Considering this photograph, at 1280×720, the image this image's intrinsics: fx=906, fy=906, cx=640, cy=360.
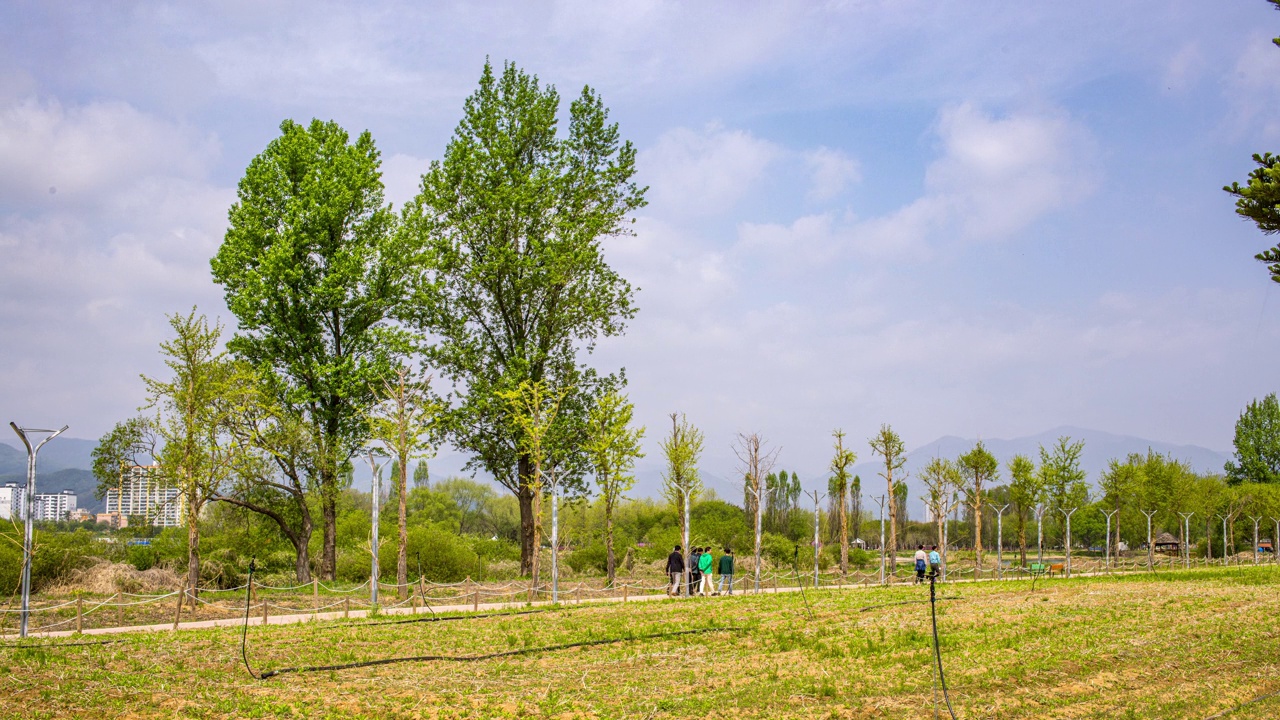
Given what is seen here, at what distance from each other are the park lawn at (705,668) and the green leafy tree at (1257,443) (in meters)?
102

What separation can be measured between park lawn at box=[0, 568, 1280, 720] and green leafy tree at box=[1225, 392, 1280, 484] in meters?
102

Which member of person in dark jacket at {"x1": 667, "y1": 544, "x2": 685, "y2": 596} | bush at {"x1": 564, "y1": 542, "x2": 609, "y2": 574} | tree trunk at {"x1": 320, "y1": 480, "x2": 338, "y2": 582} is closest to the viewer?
person in dark jacket at {"x1": 667, "y1": 544, "x2": 685, "y2": 596}

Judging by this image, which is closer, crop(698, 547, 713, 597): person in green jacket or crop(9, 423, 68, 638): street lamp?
crop(9, 423, 68, 638): street lamp

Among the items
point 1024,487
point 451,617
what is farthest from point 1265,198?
point 1024,487

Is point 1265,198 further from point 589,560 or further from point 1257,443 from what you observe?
point 1257,443

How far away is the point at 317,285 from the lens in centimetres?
3312

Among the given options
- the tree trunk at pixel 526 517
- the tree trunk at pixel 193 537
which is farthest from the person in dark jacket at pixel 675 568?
the tree trunk at pixel 193 537

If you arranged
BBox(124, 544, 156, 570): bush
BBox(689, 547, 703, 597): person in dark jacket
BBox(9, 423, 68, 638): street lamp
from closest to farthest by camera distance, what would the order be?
BBox(9, 423, 68, 638): street lamp
BBox(689, 547, 703, 597): person in dark jacket
BBox(124, 544, 156, 570): bush

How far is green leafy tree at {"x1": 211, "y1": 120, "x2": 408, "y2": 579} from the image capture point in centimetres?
3278

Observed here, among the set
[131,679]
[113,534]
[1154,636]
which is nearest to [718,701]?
[131,679]

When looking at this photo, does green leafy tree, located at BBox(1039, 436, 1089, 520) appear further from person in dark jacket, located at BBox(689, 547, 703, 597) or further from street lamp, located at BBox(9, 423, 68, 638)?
street lamp, located at BBox(9, 423, 68, 638)

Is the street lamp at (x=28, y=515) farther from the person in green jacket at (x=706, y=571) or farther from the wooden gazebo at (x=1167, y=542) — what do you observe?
the wooden gazebo at (x=1167, y=542)

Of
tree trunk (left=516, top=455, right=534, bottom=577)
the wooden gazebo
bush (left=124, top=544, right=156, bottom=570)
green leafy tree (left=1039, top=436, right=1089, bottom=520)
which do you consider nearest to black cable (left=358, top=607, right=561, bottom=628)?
tree trunk (left=516, top=455, right=534, bottom=577)

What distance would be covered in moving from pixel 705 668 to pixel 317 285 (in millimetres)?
24401
